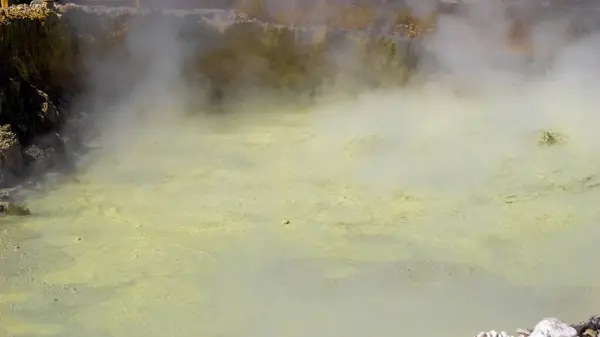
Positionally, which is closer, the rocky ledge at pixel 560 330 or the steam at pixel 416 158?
the rocky ledge at pixel 560 330

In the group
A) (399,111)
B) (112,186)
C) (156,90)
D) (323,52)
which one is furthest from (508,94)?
(112,186)

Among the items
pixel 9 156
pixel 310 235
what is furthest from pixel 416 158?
pixel 9 156

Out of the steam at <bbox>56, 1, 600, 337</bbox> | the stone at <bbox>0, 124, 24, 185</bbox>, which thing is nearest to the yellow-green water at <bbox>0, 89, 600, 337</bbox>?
the steam at <bbox>56, 1, 600, 337</bbox>

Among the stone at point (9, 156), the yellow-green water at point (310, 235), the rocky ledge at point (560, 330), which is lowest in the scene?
the yellow-green water at point (310, 235)

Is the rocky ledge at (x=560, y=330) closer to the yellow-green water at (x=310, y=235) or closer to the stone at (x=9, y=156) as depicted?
the yellow-green water at (x=310, y=235)

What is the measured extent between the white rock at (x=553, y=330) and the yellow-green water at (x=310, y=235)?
2.33 ft

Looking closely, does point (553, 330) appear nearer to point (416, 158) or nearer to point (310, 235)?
point (310, 235)

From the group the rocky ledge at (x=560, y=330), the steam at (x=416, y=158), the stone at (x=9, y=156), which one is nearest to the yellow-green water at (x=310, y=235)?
the steam at (x=416, y=158)

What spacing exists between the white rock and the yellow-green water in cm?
71

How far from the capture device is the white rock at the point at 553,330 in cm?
258

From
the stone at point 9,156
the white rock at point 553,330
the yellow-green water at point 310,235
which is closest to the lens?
the white rock at point 553,330

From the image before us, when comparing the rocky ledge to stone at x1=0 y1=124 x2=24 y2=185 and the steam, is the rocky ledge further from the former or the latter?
stone at x1=0 y1=124 x2=24 y2=185

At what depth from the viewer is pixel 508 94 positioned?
7938mm

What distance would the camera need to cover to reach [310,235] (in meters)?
4.42
